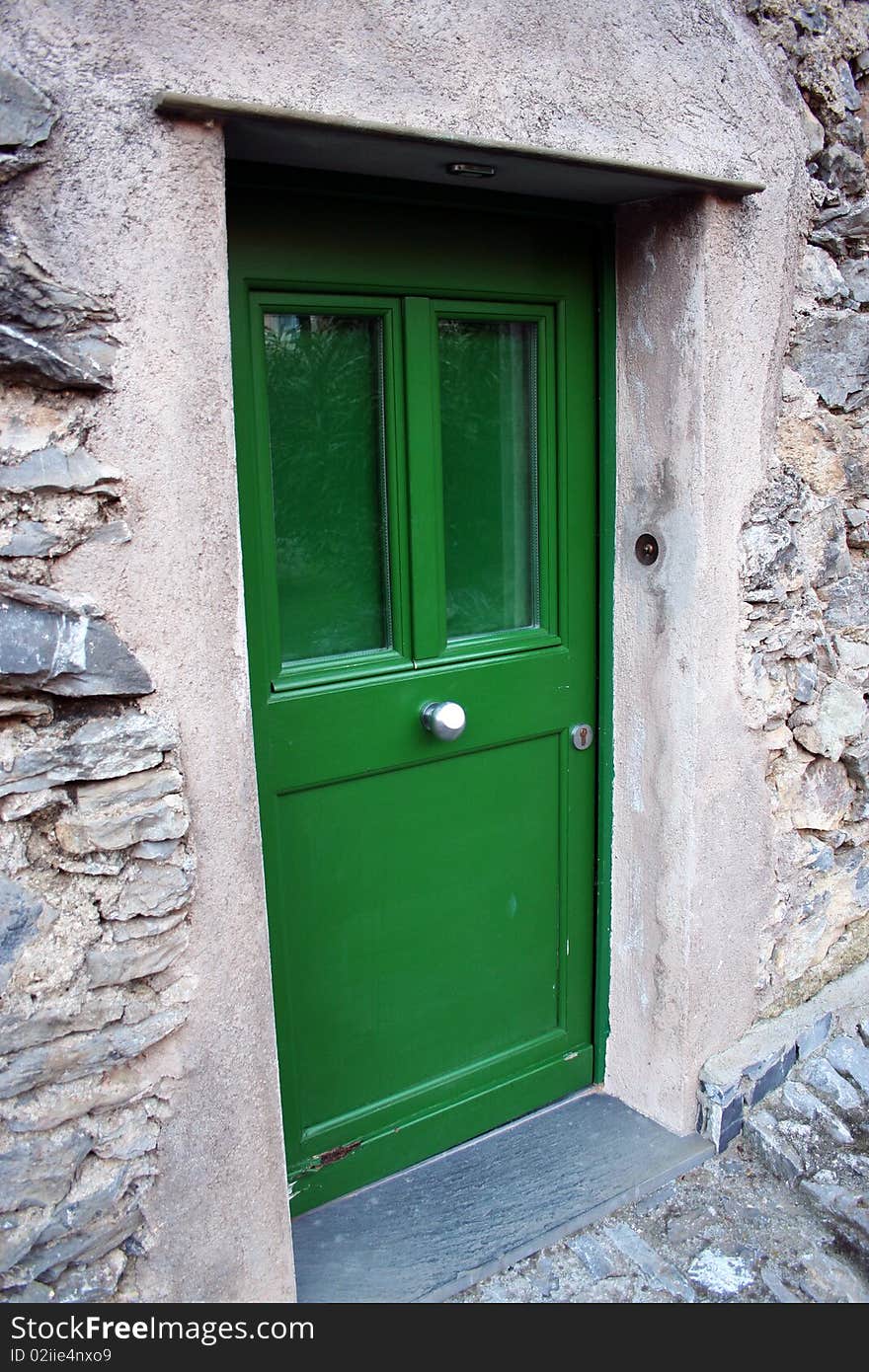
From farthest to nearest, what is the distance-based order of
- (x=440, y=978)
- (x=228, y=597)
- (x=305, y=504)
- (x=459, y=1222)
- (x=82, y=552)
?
(x=440, y=978) < (x=459, y=1222) < (x=305, y=504) < (x=228, y=597) < (x=82, y=552)

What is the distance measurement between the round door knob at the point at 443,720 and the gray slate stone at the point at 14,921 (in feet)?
2.99

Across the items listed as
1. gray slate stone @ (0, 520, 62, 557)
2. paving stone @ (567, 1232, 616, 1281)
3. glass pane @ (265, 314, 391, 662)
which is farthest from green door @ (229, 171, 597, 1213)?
gray slate stone @ (0, 520, 62, 557)

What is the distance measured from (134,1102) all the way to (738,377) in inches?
75.2

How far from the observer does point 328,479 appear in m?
2.14

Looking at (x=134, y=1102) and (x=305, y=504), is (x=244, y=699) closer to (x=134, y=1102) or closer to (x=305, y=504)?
(x=305, y=504)

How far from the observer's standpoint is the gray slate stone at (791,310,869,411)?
2484 mm

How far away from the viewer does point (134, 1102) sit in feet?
5.77

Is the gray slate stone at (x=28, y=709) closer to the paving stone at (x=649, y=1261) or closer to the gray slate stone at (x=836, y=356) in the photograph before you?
the paving stone at (x=649, y=1261)

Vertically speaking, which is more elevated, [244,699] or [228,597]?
[228,597]

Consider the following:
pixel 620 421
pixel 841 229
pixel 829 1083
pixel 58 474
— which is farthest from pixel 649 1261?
pixel 841 229

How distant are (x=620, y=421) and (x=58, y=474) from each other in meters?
1.36

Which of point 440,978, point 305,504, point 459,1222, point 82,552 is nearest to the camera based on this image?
point 82,552

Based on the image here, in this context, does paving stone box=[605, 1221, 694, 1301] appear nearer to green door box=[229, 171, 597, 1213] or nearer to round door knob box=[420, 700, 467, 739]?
green door box=[229, 171, 597, 1213]

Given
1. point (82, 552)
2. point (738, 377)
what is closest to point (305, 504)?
point (82, 552)
